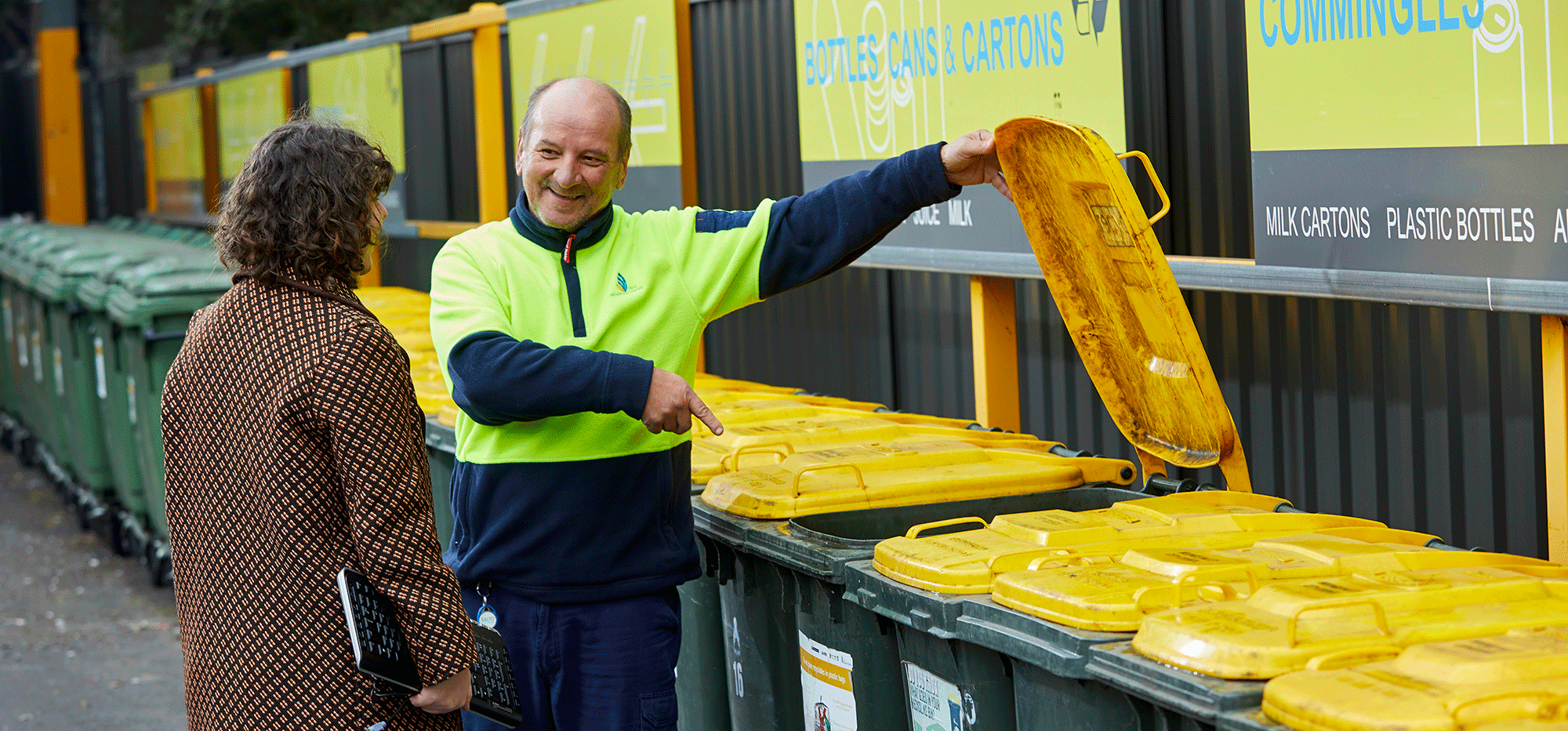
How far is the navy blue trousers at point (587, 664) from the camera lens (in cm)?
305

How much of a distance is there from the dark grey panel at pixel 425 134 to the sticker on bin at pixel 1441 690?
7736 mm

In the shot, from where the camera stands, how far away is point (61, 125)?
1878 cm

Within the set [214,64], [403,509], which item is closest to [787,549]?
[403,509]

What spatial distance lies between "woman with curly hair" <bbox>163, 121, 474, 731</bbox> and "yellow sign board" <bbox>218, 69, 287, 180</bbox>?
9.33m

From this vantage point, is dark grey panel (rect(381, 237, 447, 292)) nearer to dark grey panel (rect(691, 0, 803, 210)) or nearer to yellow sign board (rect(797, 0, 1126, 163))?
dark grey panel (rect(691, 0, 803, 210))

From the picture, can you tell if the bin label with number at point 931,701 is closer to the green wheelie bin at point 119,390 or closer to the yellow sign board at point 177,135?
the green wheelie bin at point 119,390

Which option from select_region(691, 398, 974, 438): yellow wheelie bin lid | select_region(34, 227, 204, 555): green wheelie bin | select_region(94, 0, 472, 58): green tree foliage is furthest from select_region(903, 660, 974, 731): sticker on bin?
select_region(94, 0, 472, 58): green tree foliage

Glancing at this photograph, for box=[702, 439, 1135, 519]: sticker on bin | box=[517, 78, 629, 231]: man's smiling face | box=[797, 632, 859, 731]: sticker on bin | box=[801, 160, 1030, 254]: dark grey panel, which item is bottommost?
box=[797, 632, 859, 731]: sticker on bin

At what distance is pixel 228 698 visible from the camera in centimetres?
268

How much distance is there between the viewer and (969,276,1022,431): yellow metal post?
15.9ft

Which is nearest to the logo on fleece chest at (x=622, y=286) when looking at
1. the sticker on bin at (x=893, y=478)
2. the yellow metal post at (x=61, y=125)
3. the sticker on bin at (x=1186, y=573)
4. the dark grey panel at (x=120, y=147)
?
the sticker on bin at (x=893, y=478)

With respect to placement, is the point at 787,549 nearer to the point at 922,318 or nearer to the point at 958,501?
the point at 958,501

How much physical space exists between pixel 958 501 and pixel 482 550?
108cm

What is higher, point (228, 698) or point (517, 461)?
point (517, 461)
